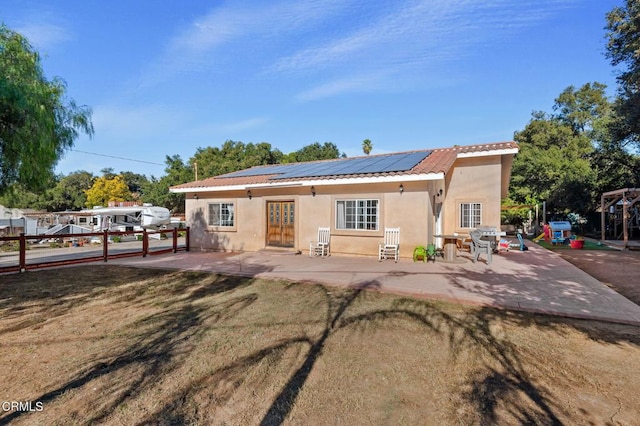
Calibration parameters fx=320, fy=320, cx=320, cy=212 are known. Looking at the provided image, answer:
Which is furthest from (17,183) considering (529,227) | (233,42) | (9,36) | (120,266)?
(529,227)

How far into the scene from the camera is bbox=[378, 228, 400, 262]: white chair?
10688mm

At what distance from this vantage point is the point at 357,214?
11773 mm

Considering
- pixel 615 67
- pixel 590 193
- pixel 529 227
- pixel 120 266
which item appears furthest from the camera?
pixel 529 227

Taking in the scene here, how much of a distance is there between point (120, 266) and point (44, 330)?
6.10m

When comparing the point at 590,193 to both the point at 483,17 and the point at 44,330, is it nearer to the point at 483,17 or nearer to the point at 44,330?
the point at 483,17

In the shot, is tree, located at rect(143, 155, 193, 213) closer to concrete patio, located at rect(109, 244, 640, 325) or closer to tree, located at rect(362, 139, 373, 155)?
tree, located at rect(362, 139, 373, 155)

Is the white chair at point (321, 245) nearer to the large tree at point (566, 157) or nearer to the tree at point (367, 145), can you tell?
the large tree at point (566, 157)

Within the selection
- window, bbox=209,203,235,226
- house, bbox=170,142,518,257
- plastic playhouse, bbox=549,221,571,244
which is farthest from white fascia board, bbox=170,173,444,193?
plastic playhouse, bbox=549,221,571,244

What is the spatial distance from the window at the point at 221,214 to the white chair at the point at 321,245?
4438 mm

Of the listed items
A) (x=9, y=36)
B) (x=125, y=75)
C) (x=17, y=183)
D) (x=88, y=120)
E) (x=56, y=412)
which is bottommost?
(x=56, y=412)

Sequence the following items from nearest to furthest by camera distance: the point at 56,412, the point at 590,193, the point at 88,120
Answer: the point at 56,412 < the point at 88,120 < the point at 590,193

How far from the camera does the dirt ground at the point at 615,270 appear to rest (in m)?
6.85

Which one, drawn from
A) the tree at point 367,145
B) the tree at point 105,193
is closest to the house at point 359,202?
the tree at point 367,145

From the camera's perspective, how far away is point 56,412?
9.21ft
